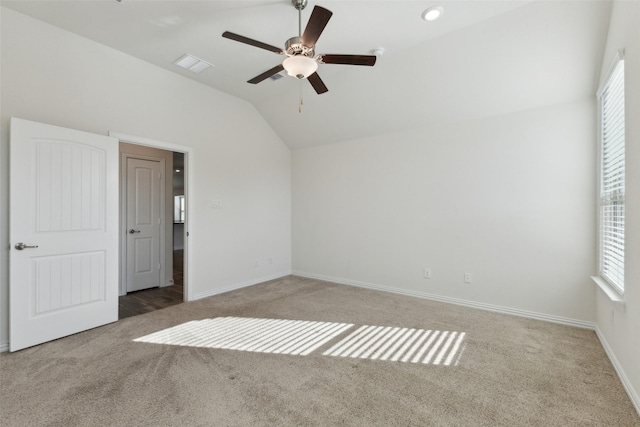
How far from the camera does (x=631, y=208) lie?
1.99 meters

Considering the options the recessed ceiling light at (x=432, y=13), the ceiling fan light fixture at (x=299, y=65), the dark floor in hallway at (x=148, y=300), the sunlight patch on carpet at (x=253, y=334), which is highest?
the recessed ceiling light at (x=432, y=13)

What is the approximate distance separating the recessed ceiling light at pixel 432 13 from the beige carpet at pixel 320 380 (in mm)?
2998

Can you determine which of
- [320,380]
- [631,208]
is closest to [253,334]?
[320,380]

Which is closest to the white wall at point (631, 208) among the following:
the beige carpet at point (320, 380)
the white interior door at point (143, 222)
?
the beige carpet at point (320, 380)

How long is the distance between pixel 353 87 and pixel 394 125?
85cm

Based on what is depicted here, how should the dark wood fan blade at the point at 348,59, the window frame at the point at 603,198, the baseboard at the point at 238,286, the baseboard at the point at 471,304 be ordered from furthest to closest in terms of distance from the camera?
the baseboard at the point at 238,286
the baseboard at the point at 471,304
the window frame at the point at 603,198
the dark wood fan blade at the point at 348,59

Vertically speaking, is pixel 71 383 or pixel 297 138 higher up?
pixel 297 138

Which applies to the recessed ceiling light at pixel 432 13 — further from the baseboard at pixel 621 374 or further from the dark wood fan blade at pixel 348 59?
the baseboard at pixel 621 374

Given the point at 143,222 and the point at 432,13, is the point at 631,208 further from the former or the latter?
the point at 143,222

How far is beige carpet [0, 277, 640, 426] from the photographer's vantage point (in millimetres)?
1759

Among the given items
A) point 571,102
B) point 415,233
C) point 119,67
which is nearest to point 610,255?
point 571,102

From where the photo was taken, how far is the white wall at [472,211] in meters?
3.18

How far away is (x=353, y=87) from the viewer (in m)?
Result: 3.96

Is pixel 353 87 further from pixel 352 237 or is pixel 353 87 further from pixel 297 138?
pixel 352 237
